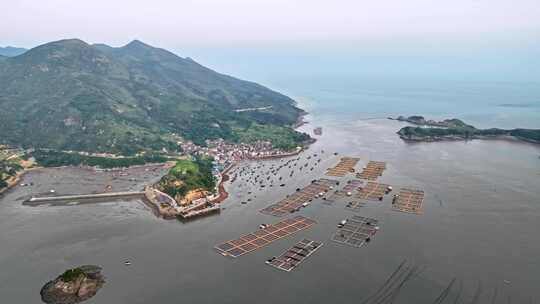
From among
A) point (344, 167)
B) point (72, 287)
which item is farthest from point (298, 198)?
point (72, 287)

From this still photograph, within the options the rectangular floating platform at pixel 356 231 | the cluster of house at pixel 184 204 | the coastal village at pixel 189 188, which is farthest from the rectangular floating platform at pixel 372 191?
the cluster of house at pixel 184 204

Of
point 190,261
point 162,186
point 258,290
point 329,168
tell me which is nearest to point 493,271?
point 258,290

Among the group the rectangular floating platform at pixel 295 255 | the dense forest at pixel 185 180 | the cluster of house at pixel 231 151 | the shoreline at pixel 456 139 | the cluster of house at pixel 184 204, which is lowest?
the rectangular floating platform at pixel 295 255

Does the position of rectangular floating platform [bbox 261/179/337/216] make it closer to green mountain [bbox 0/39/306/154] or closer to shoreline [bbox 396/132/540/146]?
green mountain [bbox 0/39/306/154]

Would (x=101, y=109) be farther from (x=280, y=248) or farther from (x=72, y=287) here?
(x=280, y=248)

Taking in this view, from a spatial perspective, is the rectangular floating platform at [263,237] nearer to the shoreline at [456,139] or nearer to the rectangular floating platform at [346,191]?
the rectangular floating platform at [346,191]

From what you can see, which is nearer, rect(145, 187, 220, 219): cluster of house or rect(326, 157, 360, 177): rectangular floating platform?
rect(145, 187, 220, 219): cluster of house

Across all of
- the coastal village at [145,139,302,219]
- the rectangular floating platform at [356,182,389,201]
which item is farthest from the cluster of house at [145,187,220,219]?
the rectangular floating platform at [356,182,389,201]
